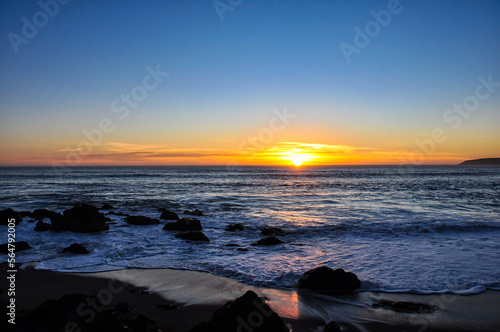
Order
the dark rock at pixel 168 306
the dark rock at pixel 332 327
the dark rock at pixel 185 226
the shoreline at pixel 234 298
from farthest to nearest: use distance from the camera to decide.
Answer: the dark rock at pixel 185 226 → the dark rock at pixel 168 306 → the shoreline at pixel 234 298 → the dark rock at pixel 332 327

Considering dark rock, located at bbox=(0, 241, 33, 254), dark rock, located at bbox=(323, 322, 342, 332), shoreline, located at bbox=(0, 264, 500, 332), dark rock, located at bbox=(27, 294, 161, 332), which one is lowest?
dark rock, located at bbox=(0, 241, 33, 254)

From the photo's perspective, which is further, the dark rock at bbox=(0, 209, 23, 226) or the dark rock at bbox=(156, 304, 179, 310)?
the dark rock at bbox=(0, 209, 23, 226)

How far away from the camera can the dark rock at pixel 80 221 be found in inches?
529

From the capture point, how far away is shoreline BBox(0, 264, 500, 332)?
513 cm

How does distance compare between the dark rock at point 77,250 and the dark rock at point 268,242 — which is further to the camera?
the dark rock at point 268,242

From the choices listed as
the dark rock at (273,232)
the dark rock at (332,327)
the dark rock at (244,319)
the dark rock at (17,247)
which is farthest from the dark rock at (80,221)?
the dark rock at (332,327)

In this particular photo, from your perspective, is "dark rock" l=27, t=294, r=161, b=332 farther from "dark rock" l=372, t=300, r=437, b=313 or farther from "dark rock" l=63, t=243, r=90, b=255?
"dark rock" l=63, t=243, r=90, b=255

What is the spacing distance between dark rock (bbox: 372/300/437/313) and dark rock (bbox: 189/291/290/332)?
7.94 ft

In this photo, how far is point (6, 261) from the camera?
849cm

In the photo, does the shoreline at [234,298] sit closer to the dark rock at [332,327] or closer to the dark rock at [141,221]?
the dark rock at [332,327]

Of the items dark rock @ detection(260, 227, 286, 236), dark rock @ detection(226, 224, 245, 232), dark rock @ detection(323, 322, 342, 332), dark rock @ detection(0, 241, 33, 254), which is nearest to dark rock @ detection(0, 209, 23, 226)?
dark rock @ detection(0, 241, 33, 254)

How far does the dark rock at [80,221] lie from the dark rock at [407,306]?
12.0 m

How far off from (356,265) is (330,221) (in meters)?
7.67

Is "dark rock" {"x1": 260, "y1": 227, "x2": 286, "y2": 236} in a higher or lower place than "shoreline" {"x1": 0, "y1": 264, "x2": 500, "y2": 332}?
lower
